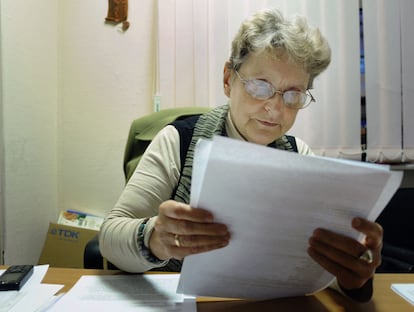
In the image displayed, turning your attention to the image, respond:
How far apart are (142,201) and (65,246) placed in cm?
116

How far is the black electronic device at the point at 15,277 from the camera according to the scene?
0.61 m

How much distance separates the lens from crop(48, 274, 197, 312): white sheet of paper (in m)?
0.55

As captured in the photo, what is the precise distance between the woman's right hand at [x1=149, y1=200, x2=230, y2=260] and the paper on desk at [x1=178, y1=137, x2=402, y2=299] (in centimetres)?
1

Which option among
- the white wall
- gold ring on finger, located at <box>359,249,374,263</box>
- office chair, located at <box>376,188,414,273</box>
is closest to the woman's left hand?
gold ring on finger, located at <box>359,249,374,263</box>

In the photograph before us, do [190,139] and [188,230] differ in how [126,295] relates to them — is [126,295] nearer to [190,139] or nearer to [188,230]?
[188,230]

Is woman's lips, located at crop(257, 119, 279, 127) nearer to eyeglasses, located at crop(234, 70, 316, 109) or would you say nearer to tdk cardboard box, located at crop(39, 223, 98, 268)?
eyeglasses, located at crop(234, 70, 316, 109)

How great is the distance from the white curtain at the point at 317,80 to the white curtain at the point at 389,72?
0.24 feet

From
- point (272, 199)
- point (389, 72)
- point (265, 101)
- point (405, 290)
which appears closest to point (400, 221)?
point (389, 72)

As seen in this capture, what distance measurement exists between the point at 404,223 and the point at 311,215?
4.15 feet

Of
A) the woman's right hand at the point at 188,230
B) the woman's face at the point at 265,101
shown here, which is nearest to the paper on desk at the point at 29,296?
the woman's right hand at the point at 188,230

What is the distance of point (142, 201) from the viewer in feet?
2.45

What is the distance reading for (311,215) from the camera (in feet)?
1.47

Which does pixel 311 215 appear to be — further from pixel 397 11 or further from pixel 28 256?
pixel 397 11

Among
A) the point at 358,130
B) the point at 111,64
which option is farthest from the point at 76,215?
the point at 358,130
